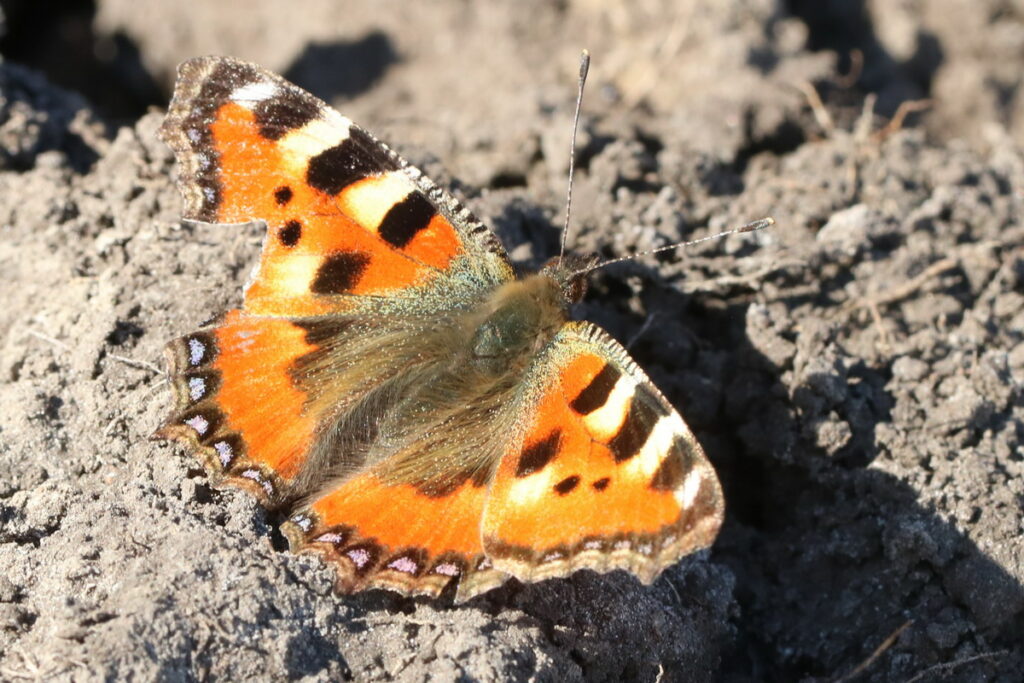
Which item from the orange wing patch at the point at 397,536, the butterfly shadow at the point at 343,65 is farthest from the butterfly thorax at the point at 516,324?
the butterfly shadow at the point at 343,65

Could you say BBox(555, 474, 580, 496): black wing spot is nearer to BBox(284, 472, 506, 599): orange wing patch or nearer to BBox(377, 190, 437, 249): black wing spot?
BBox(284, 472, 506, 599): orange wing patch

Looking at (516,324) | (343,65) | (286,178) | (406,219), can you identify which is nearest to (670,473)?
(516,324)

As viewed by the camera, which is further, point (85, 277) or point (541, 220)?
point (541, 220)

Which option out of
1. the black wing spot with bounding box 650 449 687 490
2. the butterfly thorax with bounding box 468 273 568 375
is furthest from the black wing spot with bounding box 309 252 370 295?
the black wing spot with bounding box 650 449 687 490

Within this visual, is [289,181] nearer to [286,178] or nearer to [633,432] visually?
[286,178]

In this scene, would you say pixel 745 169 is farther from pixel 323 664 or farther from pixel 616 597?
pixel 323 664

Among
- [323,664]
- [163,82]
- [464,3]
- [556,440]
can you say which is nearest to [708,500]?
[556,440]
